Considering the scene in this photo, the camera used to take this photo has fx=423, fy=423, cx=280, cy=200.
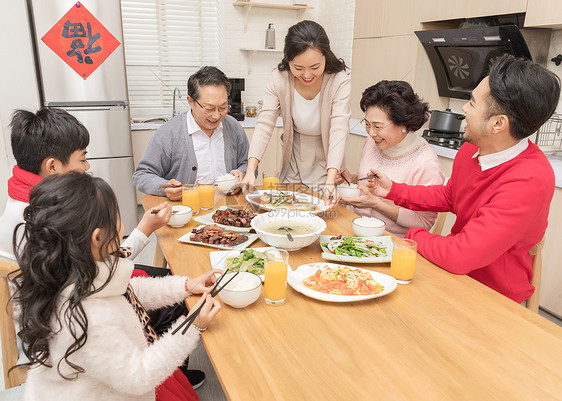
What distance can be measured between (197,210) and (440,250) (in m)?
1.01

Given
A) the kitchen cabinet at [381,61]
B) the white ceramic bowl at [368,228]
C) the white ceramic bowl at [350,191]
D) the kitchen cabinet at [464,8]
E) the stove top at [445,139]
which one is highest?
the kitchen cabinet at [464,8]

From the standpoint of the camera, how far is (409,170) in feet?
6.40

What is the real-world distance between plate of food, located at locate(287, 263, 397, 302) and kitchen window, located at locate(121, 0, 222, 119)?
3.74 metres

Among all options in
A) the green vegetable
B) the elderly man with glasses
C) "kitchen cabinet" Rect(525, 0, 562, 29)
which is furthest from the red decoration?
"kitchen cabinet" Rect(525, 0, 562, 29)

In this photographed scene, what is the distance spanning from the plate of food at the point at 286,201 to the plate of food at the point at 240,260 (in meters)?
0.43

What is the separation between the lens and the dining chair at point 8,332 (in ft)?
3.61

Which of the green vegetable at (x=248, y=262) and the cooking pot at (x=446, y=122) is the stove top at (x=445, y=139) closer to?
the cooking pot at (x=446, y=122)

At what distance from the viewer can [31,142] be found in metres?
1.45

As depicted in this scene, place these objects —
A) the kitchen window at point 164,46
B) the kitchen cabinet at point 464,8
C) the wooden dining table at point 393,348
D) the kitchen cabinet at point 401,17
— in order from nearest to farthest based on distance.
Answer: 1. the wooden dining table at point 393,348
2. the kitchen cabinet at point 464,8
3. the kitchen cabinet at point 401,17
4. the kitchen window at point 164,46

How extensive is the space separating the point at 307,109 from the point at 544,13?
156 centimetres

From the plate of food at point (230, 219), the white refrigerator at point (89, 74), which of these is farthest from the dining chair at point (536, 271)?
the white refrigerator at point (89, 74)

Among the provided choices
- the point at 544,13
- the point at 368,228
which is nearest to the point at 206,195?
the point at 368,228

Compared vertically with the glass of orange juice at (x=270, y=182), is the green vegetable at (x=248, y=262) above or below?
below

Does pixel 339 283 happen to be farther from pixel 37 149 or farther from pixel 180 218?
pixel 37 149
